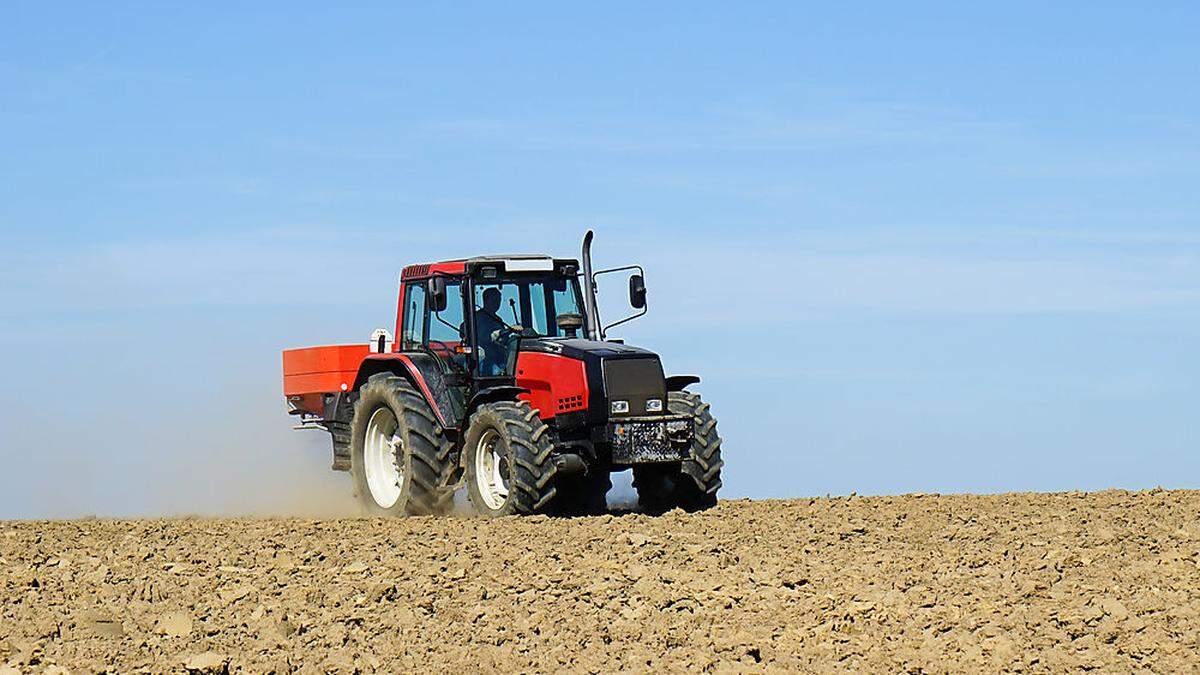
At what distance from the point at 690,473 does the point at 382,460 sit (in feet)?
10.7

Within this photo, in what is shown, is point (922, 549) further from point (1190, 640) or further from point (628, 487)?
point (628, 487)

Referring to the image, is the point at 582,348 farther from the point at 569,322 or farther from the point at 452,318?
the point at 452,318

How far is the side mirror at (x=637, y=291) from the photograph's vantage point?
47.5ft

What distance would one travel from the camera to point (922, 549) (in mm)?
11781

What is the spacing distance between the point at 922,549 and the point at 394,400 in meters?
5.24

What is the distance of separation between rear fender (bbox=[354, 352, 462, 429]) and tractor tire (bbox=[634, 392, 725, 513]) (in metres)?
1.76

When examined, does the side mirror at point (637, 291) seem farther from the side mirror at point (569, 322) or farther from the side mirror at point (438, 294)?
the side mirror at point (438, 294)

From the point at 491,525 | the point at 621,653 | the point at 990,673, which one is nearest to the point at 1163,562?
the point at 990,673

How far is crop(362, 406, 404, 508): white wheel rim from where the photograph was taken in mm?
15516

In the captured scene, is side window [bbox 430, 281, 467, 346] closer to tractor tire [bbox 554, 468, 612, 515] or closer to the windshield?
the windshield

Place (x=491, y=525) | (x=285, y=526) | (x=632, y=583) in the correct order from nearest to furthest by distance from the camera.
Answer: (x=632, y=583) → (x=491, y=525) → (x=285, y=526)

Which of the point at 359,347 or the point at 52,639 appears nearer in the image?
the point at 52,639

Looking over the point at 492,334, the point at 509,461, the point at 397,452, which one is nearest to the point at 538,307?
the point at 492,334

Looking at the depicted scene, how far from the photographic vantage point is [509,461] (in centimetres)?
1349
